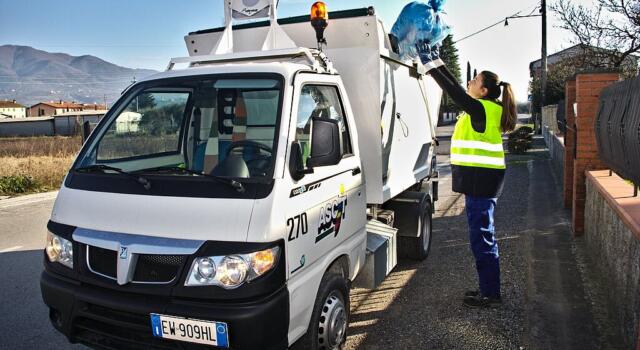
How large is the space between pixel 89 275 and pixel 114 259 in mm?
208

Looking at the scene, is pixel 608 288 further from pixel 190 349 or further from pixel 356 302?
pixel 190 349

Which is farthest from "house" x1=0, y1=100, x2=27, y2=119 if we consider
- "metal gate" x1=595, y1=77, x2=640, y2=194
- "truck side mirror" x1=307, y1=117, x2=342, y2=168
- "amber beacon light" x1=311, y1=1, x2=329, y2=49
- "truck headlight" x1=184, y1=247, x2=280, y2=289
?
"truck headlight" x1=184, y1=247, x2=280, y2=289

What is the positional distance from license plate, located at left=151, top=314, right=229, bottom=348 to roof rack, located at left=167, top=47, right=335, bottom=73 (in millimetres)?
1905

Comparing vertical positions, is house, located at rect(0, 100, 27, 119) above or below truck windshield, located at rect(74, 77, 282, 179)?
above

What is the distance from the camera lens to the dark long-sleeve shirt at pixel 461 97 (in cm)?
404

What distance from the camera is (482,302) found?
444cm

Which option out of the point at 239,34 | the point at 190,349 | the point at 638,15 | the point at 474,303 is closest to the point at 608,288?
the point at 474,303

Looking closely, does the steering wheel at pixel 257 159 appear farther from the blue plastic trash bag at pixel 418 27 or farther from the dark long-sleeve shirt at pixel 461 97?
the blue plastic trash bag at pixel 418 27

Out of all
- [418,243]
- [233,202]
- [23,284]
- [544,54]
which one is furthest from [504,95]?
[544,54]

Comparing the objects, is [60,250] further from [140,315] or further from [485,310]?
[485,310]

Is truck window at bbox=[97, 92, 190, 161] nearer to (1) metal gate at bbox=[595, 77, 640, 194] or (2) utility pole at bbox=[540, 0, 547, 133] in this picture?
(1) metal gate at bbox=[595, 77, 640, 194]

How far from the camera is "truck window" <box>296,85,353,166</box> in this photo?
3277mm

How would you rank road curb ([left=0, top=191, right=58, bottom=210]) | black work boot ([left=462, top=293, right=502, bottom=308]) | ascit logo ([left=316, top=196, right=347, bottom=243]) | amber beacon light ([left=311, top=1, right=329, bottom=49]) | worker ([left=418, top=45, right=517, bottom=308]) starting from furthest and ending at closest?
road curb ([left=0, top=191, right=58, bottom=210]), black work boot ([left=462, top=293, right=502, bottom=308]), worker ([left=418, top=45, right=517, bottom=308]), amber beacon light ([left=311, top=1, right=329, bottom=49]), ascit logo ([left=316, top=196, right=347, bottom=243])

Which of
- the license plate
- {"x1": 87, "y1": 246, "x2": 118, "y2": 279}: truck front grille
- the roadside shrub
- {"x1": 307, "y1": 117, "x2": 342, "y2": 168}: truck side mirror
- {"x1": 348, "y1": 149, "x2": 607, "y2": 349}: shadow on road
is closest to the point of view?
the license plate
